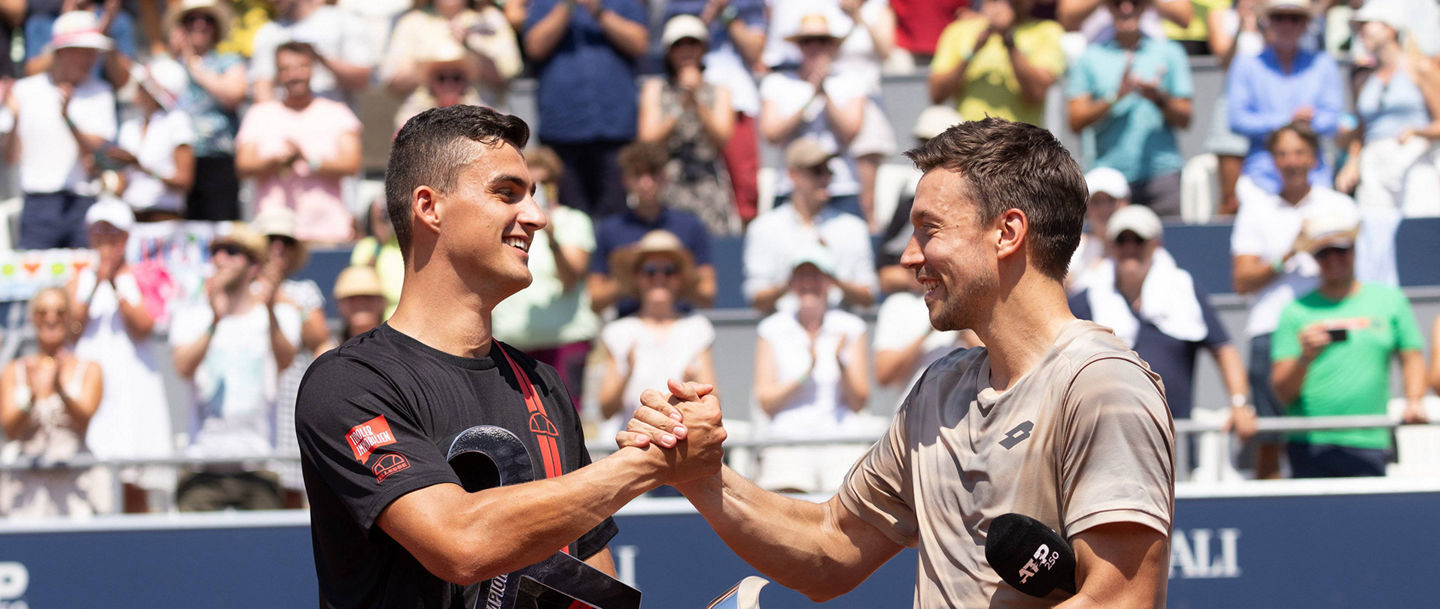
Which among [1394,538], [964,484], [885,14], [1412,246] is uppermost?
[885,14]

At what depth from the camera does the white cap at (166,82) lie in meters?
9.27

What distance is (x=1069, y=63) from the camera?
884 centimetres

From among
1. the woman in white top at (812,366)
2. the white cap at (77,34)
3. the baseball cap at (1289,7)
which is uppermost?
the white cap at (77,34)

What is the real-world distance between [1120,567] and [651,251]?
16.3 feet

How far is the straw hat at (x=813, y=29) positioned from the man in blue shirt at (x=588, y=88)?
2.98 ft

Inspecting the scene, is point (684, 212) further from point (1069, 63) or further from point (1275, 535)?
point (1275, 535)

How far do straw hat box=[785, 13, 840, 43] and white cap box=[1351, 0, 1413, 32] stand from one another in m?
2.90

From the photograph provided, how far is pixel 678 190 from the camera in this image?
28.8 ft

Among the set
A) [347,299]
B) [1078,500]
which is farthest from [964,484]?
[347,299]

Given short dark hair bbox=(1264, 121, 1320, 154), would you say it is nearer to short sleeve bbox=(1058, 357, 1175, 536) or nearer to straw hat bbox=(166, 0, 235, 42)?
short sleeve bbox=(1058, 357, 1175, 536)

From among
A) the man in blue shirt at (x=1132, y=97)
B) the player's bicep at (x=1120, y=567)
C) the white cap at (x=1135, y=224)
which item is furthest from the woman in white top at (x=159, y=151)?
the player's bicep at (x=1120, y=567)

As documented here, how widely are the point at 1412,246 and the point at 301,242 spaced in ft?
19.2

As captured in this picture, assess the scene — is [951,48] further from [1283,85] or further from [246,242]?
[246,242]

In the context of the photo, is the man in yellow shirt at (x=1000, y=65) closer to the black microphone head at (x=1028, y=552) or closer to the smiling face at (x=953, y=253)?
the smiling face at (x=953, y=253)
